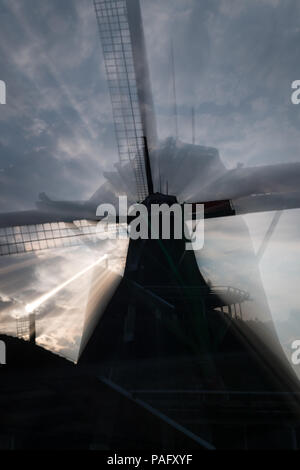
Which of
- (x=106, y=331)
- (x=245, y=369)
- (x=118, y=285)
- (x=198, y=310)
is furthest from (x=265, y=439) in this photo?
(x=118, y=285)

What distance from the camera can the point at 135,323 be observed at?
50.5 ft

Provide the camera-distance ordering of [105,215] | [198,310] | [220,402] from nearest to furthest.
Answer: [220,402] < [198,310] < [105,215]

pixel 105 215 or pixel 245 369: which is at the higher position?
pixel 105 215

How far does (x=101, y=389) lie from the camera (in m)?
11.6

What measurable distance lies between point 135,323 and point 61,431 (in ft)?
19.9

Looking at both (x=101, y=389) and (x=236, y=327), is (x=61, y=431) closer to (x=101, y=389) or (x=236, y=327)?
(x=101, y=389)

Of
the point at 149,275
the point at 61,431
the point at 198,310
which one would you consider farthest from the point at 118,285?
the point at 61,431

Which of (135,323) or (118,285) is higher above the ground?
(118,285)

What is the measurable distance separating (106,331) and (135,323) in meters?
1.75

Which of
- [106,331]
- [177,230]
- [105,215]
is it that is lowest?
[106,331]
